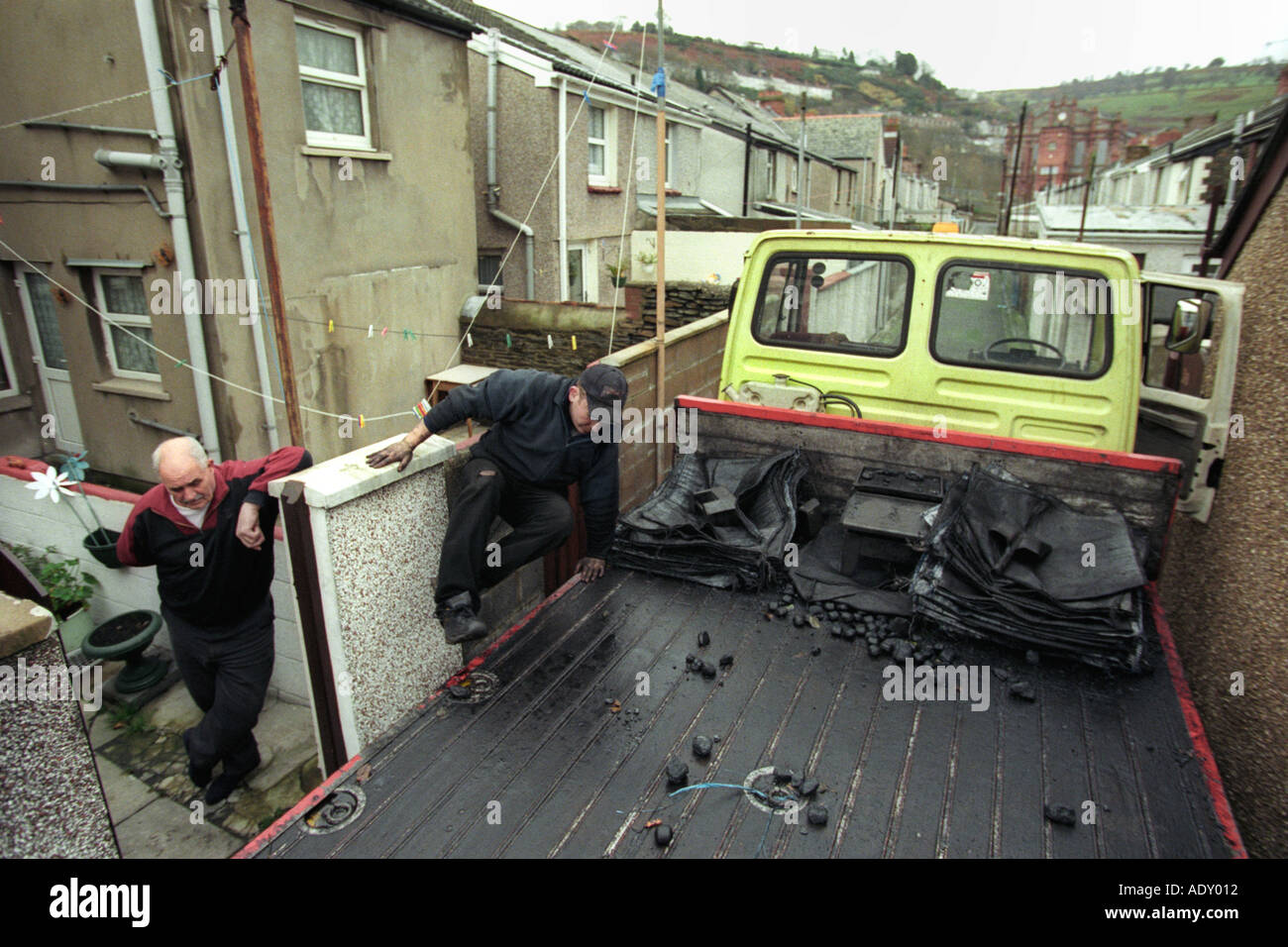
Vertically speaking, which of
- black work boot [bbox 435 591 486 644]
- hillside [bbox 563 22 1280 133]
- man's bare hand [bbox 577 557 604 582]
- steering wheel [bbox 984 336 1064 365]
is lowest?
man's bare hand [bbox 577 557 604 582]

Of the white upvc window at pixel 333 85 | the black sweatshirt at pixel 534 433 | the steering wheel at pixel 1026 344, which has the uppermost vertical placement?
the white upvc window at pixel 333 85

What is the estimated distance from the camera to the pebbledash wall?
18.1 ft

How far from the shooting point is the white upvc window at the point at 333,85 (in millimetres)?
8977

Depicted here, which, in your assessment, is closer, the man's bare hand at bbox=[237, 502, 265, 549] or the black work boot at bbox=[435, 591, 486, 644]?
the black work boot at bbox=[435, 591, 486, 644]

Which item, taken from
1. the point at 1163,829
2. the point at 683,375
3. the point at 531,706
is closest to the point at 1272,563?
the point at 1163,829

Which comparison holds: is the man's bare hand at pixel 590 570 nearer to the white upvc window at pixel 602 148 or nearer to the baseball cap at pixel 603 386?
the baseball cap at pixel 603 386

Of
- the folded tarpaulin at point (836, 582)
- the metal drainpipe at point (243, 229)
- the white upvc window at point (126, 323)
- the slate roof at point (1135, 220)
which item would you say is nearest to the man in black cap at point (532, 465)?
the folded tarpaulin at point (836, 582)

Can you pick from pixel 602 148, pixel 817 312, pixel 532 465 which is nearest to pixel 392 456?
pixel 532 465

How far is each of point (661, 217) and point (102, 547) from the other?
5109 millimetres

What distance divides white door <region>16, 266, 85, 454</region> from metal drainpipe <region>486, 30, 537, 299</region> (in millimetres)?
7106

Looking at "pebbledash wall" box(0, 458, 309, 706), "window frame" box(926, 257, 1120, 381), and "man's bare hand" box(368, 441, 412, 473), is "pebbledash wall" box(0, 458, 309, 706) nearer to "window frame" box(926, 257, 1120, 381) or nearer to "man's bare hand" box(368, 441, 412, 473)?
"man's bare hand" box(368, 441, 412, 473)

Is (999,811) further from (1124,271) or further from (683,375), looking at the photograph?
(683,375)

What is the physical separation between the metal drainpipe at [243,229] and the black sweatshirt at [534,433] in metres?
5.88

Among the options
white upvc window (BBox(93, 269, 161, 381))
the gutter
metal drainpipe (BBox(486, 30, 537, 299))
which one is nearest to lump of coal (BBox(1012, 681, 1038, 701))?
the gutter
